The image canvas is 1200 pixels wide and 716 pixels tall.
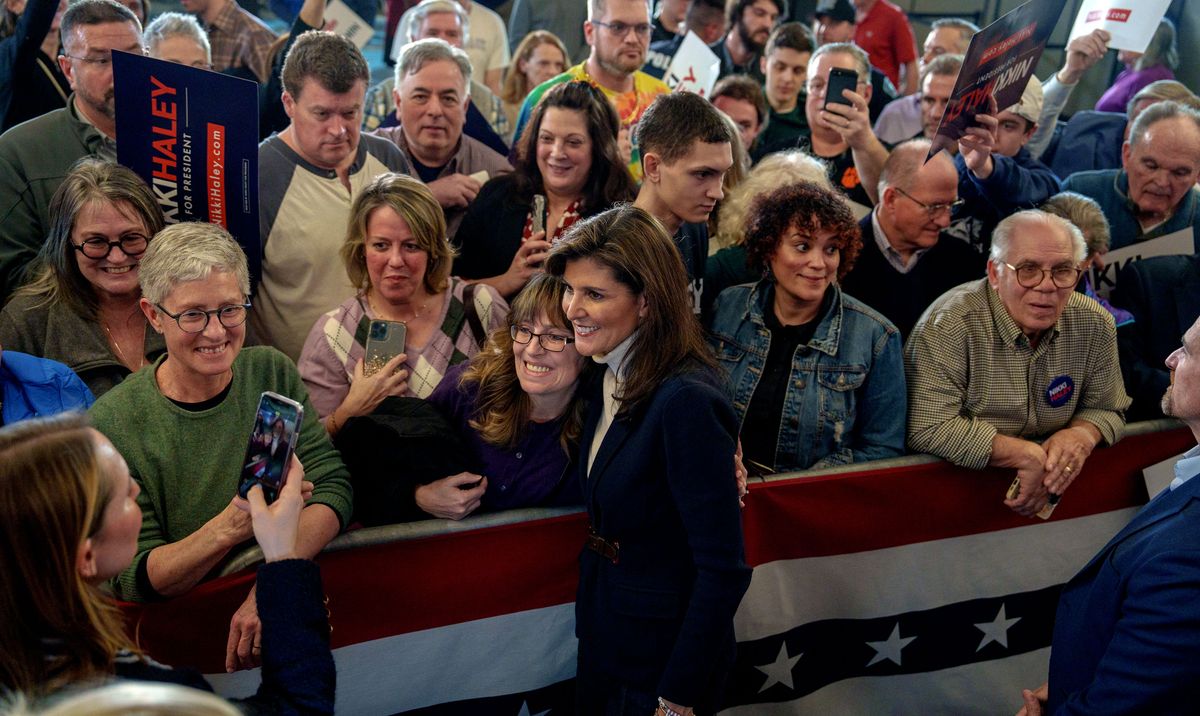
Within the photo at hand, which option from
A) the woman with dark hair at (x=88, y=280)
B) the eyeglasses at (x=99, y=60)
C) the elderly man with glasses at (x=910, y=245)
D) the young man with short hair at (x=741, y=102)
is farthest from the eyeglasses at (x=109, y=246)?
the young man with short hair at (x=741, y=102)

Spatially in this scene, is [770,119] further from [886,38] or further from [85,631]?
[85,631]

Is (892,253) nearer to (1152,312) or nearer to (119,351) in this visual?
(1152,312)

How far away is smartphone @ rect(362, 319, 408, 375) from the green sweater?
0.61 meters

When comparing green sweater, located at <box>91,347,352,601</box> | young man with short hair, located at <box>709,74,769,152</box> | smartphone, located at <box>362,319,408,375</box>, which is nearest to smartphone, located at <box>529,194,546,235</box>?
smartphone, located at <box>362,319,408,375</box>

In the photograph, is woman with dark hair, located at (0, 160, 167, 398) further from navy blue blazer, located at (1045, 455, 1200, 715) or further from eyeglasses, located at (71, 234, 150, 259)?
navy blue blazer, located at (1045, 455, 1200, 715)

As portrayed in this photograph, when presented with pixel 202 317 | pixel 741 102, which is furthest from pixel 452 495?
pixel 741 102

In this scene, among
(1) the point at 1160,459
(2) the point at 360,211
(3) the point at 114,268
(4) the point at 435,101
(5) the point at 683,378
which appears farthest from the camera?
(4) the point at 435,101

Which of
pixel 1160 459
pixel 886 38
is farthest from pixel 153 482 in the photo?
pixel 886 38

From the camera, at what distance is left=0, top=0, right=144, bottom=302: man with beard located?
342 centimetres

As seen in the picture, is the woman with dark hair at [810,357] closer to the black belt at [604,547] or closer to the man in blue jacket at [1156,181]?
the black belt at [604,547]

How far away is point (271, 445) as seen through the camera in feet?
7.11

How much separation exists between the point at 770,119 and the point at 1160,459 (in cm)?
300

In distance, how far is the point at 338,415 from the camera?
3.09 m

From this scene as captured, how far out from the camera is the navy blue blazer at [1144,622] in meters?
1.95
